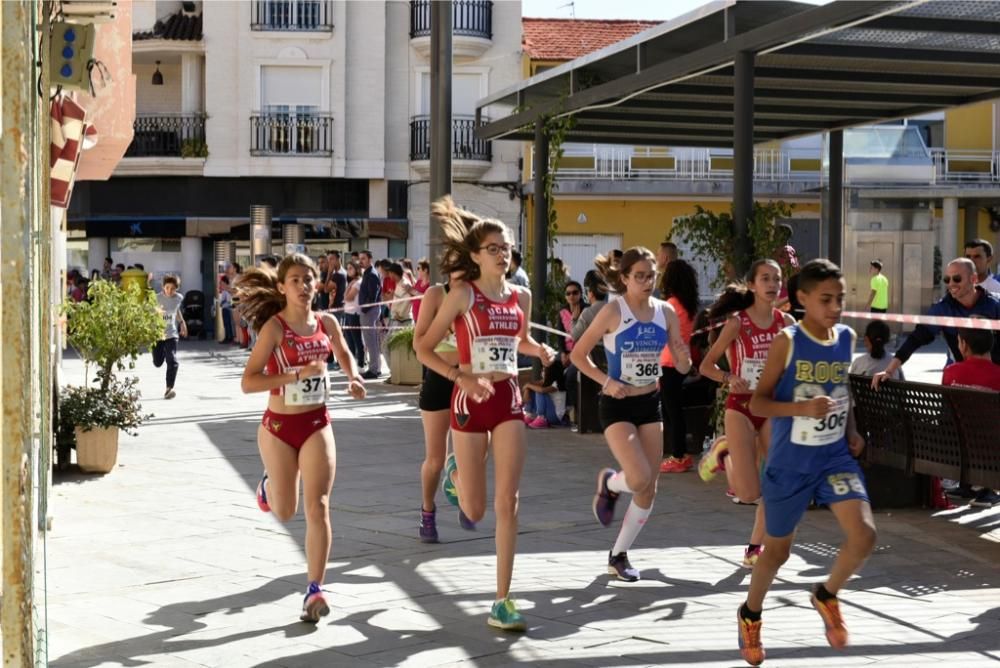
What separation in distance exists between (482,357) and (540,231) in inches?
423

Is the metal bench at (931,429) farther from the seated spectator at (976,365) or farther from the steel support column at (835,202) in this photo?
the steel support column at (835,202)

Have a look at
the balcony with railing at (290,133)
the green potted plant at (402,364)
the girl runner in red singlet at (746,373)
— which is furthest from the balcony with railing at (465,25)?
the girl runner in red singlet at (746,373)

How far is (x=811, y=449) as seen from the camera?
6.64m

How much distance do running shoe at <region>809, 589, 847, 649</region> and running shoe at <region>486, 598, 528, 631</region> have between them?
1.42m

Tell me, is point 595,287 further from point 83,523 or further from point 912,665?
point 912,665

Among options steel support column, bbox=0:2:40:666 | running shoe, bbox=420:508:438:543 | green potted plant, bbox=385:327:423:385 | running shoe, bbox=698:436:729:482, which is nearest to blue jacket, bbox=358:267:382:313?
green potted plant, bbox=385:327:423:385

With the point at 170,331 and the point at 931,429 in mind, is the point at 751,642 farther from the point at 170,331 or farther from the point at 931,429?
the point at 170,331

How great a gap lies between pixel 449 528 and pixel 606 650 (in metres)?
3.38

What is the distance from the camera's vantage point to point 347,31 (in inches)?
1647

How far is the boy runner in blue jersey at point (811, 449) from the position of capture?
256 inches

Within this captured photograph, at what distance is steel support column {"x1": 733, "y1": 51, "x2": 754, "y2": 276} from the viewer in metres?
12.6

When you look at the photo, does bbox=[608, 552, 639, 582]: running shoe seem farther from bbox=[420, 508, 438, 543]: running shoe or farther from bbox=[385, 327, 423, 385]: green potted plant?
bbox=[385, 327, 423, 385]: green potted plant

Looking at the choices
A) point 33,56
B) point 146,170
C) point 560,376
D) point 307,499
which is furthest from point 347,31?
point 33,56

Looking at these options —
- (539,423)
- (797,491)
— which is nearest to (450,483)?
(797,491)
